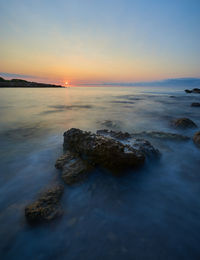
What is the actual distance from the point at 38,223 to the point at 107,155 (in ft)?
4.81

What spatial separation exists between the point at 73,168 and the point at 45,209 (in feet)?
2.79

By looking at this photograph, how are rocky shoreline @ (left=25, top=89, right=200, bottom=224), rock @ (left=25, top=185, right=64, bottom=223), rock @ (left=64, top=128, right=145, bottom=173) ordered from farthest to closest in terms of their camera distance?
rock @ (left=64, top=128, right=145, bottom=173) → rocky shoreline @ (left=25, top=89, right=200, bottom=224) → rock @ (left=25, top=185, right=64, bottom=223)

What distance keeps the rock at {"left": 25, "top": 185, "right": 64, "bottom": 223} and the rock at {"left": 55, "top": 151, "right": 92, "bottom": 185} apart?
40 centimetres

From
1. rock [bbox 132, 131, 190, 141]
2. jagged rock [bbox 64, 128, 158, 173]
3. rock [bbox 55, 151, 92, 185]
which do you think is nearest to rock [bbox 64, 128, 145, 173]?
jagged rock [bbox 64, 128, 158, 173]

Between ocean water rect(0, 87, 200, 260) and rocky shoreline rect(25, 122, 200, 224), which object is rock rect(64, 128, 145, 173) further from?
ocean water rect(0, 87, 200, 260)

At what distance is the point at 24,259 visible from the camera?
52.4 inches

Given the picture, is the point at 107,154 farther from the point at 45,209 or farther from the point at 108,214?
the point at 45,209

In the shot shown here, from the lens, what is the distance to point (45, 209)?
1678 mm

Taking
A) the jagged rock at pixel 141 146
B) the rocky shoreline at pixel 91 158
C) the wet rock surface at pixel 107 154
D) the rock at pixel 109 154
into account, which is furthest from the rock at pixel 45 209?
the jagged rock at pixel 141 146

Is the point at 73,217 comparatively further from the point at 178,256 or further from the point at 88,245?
the point at 178,256

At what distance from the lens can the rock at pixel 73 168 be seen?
229cm

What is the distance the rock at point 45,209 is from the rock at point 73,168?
15.6 inches

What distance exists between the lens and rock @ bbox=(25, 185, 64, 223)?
5.32 ft

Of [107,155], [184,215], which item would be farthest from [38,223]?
[184,215]
